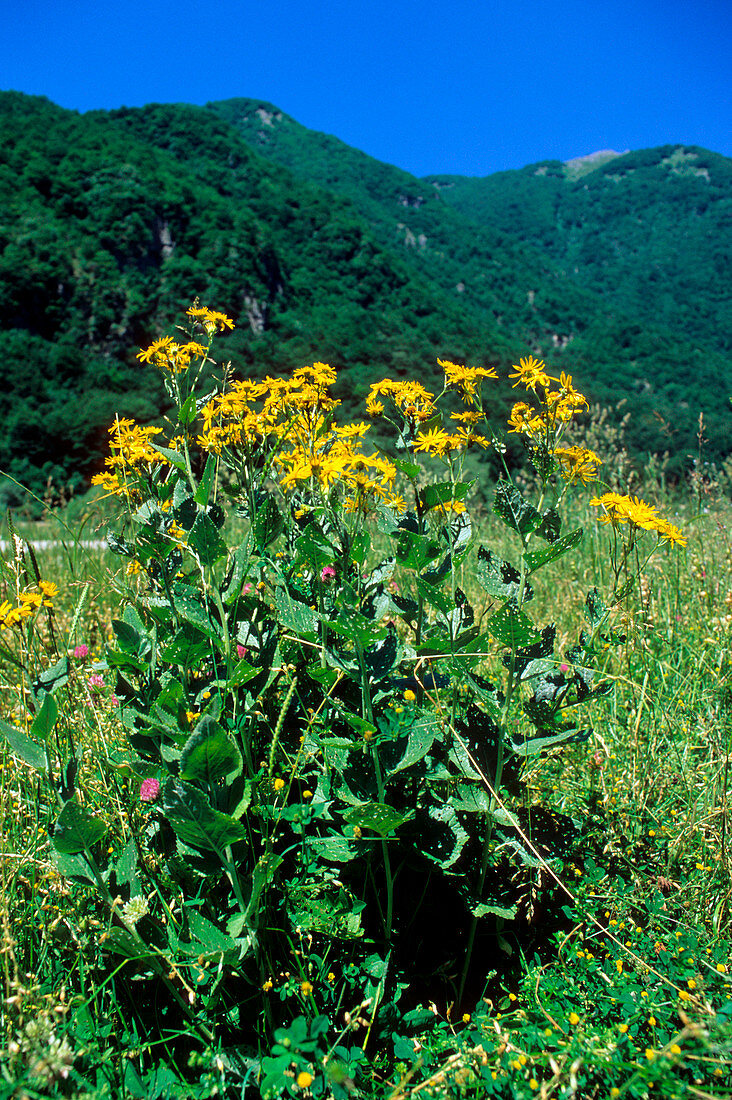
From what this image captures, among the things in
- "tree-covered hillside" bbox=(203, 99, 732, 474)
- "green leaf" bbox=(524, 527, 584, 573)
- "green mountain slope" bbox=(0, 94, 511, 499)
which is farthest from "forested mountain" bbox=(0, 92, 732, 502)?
"green leaf" bbox=(524, 527, 584, 573)

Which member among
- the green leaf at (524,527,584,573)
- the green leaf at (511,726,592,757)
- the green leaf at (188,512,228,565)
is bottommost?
the green leaf at (511,726,592,757)

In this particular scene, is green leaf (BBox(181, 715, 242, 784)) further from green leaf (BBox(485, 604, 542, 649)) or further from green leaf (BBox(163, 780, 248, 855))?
green leaf (BBox(485, 604, 542, 649))

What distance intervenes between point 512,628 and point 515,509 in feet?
0.85

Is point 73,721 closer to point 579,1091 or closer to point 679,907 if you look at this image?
point 579,1091

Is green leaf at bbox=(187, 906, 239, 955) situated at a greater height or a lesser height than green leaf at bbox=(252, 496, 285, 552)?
lesser

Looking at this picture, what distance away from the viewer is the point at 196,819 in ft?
3.18

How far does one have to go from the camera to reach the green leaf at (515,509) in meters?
1.20

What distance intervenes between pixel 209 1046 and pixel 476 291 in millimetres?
49204

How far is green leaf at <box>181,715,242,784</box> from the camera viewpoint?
3.08ft

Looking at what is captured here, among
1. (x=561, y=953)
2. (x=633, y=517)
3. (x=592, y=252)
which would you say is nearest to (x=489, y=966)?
(x=561, y=953)

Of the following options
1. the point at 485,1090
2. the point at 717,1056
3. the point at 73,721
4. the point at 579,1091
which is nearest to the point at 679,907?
the point at 717,1056

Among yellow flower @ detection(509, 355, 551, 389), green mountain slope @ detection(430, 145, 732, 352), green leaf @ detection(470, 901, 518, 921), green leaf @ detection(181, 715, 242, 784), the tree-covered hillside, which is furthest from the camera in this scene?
green mountain slope @ detection(430, 145, 732, 352)

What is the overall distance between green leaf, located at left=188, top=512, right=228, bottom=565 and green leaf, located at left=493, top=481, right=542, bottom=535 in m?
0.59

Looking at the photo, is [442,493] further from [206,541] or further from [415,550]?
[206,541]
